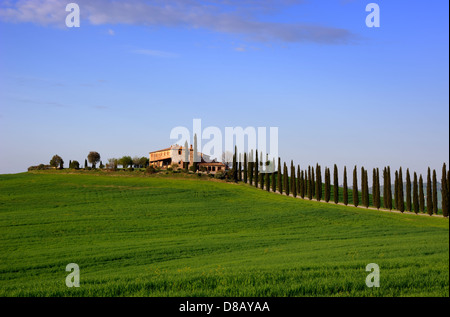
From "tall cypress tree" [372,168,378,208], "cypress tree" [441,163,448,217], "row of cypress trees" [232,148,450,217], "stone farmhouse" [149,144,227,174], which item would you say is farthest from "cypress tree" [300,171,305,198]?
"stone farmhouse" [149,144,227,174]

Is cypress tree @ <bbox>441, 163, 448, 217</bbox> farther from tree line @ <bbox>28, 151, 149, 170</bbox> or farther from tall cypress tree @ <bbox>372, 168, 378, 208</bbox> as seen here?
tree line @ <bbox>28, 151, 149, 170</bbox>

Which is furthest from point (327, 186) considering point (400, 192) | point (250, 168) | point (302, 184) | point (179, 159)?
point (179, 159)

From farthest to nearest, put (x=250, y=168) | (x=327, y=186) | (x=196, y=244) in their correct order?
1. (x=250, y=168)
2. (x=327, y=186)
3. (x=196, y=244)

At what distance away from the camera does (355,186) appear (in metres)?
58.9

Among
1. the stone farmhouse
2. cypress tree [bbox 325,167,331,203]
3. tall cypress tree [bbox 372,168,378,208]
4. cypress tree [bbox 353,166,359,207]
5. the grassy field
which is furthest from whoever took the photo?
the stone farmhouse

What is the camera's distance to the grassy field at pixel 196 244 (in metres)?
11.9

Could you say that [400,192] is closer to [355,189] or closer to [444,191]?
[444,191]

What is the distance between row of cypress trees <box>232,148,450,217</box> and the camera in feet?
184

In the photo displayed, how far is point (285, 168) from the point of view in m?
65.2

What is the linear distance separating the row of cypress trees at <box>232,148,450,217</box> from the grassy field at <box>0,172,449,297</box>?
249 inches

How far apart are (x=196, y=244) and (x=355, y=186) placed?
121 ft

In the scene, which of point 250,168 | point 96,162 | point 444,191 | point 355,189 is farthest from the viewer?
point 96,162

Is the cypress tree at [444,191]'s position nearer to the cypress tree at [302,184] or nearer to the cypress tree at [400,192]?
the cypress tree at [400,192]
